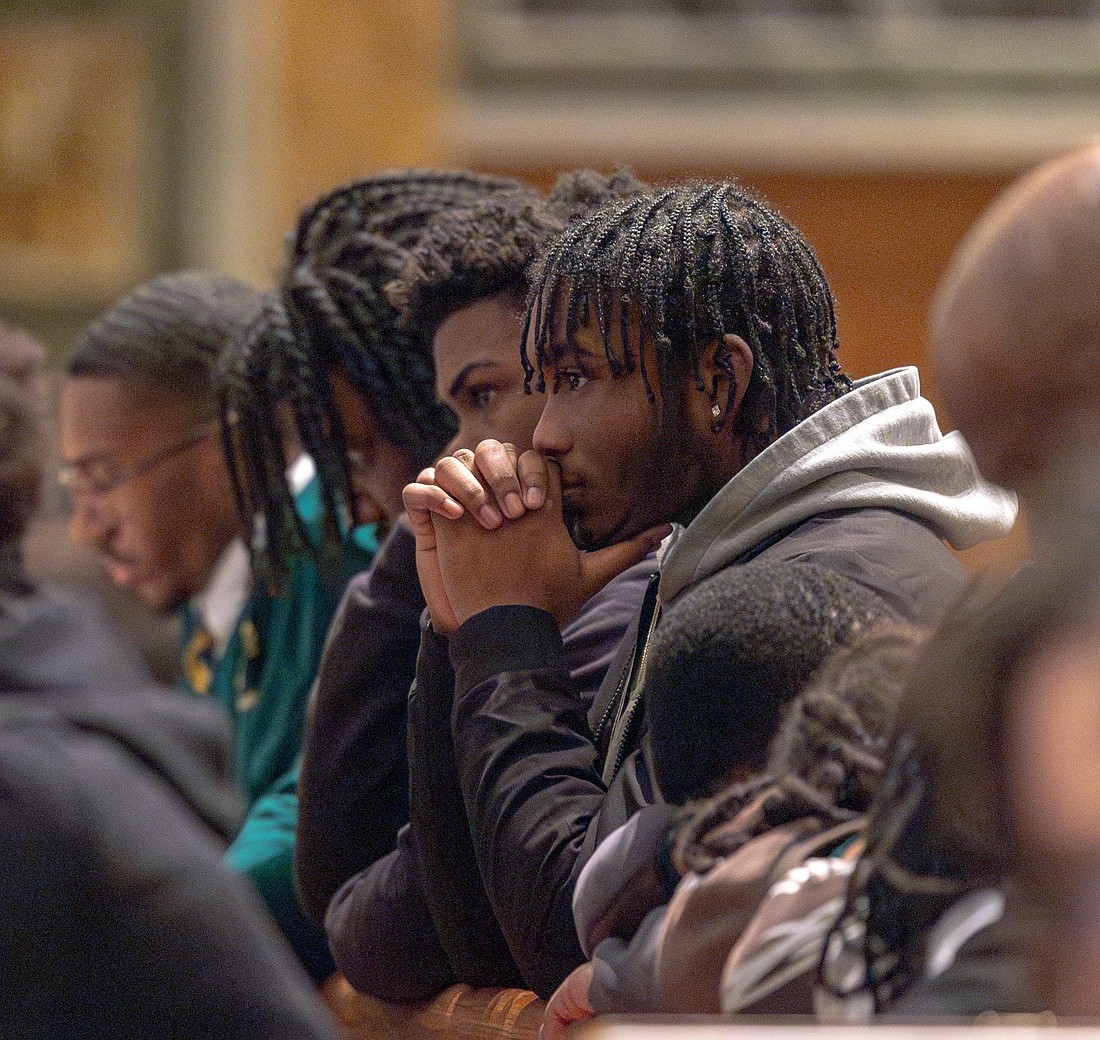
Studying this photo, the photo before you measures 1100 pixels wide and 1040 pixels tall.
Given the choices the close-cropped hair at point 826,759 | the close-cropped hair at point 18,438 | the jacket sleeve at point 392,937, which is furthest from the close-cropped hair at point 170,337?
the close-cropped hair at point 826,759

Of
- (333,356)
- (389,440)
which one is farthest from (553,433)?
(333,356)

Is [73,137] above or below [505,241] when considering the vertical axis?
below

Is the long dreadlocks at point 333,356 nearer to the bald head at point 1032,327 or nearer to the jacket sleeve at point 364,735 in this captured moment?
the jacket sleeve at point 364,735

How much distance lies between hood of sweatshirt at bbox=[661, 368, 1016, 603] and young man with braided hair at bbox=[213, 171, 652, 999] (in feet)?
1.08

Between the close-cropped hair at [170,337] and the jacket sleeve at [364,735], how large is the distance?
151 centimetres

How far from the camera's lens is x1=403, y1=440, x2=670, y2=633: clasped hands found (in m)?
2.08

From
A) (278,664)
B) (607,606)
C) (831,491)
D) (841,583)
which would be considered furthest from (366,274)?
(841,583)

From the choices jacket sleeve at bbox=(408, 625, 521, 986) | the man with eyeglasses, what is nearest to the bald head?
jacket sleeve at bbox=(408, 625, 521, 986)

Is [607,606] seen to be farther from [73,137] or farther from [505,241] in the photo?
[73,137]

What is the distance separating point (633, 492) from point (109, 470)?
7.08 ft

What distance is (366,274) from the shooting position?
323 centimetres

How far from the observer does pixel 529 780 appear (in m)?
1.92

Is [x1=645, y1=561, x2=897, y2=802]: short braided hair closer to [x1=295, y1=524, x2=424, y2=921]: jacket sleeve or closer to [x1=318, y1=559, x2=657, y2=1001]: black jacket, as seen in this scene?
[x1=318, y1=559, x2=657, y2=1001]: black jacket

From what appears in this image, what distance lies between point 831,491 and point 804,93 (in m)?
5.66
